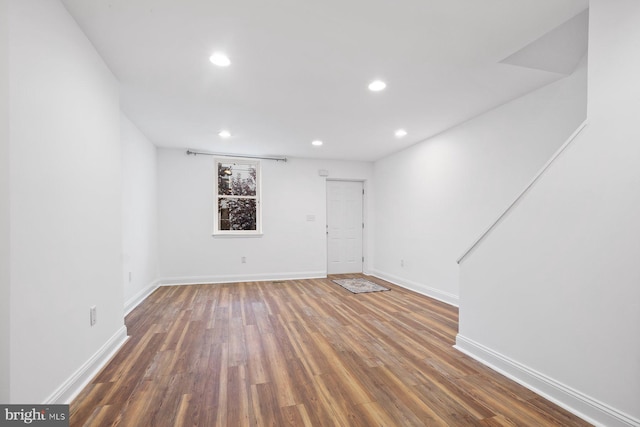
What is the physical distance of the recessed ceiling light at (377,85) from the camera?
2.58 meters

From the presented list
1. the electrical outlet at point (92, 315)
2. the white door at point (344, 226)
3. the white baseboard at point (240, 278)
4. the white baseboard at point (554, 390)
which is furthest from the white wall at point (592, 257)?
the white door at point (344, 226)

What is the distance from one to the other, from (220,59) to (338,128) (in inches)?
78.4

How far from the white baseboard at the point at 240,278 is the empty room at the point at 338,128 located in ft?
3.87

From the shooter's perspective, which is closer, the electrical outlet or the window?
the electrical outlet

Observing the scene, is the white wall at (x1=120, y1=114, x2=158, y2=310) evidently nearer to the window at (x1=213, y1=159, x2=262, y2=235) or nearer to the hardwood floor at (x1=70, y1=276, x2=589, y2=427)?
the hardwood floor at (x1=70, y1=276, x2=589, y2=427)

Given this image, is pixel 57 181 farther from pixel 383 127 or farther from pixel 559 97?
pixel 559 97

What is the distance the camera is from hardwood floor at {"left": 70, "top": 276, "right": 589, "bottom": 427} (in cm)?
160

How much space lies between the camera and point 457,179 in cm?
378

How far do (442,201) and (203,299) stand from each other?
12.6 ft

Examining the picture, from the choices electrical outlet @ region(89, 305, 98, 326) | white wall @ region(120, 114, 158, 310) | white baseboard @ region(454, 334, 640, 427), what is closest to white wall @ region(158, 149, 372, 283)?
white wall @ region(120, 114, 158, 310)

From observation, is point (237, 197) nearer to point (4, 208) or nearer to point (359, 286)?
point (359, 286)

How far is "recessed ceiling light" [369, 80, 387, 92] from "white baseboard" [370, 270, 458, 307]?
284 centimetres

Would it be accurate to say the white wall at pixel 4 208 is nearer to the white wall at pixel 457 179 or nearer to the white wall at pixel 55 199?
the white wall at pixel 55 199

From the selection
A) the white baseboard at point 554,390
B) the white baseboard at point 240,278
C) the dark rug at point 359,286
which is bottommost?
the dark rug at point 359,286
